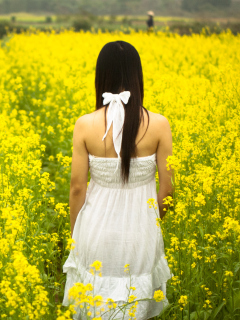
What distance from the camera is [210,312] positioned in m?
2.38

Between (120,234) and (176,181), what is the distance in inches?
29.0

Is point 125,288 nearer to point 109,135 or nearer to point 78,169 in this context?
point 78,169

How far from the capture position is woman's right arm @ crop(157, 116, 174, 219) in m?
2.06

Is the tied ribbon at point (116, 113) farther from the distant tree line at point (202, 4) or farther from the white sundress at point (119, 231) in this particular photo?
the distant tree line at point (202, 4)

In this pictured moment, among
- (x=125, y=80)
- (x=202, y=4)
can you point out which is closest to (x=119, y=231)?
(x=125, y=80)

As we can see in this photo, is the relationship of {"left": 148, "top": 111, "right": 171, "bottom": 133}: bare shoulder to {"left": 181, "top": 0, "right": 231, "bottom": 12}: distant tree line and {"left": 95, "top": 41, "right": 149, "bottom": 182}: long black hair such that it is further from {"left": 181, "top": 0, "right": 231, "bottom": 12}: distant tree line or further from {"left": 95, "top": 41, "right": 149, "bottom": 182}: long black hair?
{"left": 181, "top": 0, "right": 231, "bottom": 12}: distant tree line

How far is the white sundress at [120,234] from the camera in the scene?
207 cm

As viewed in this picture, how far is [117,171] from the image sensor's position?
6.82 feet

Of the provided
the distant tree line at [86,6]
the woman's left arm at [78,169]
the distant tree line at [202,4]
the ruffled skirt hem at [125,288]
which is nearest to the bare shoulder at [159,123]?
the woman's left arm at [78,169]

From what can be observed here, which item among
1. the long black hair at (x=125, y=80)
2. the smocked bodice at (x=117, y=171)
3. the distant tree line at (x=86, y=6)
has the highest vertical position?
the distant tree line at (x=86, y=6)

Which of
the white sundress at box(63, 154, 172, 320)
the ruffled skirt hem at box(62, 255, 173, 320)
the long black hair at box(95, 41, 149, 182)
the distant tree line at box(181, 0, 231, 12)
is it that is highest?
the distant tree line at box(181, 0, 231, 12)

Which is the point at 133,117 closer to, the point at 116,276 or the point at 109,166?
the point at 109,166

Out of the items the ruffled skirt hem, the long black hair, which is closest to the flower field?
the ruffled skirt hem

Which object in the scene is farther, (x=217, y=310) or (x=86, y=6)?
(x=86, y=6)
